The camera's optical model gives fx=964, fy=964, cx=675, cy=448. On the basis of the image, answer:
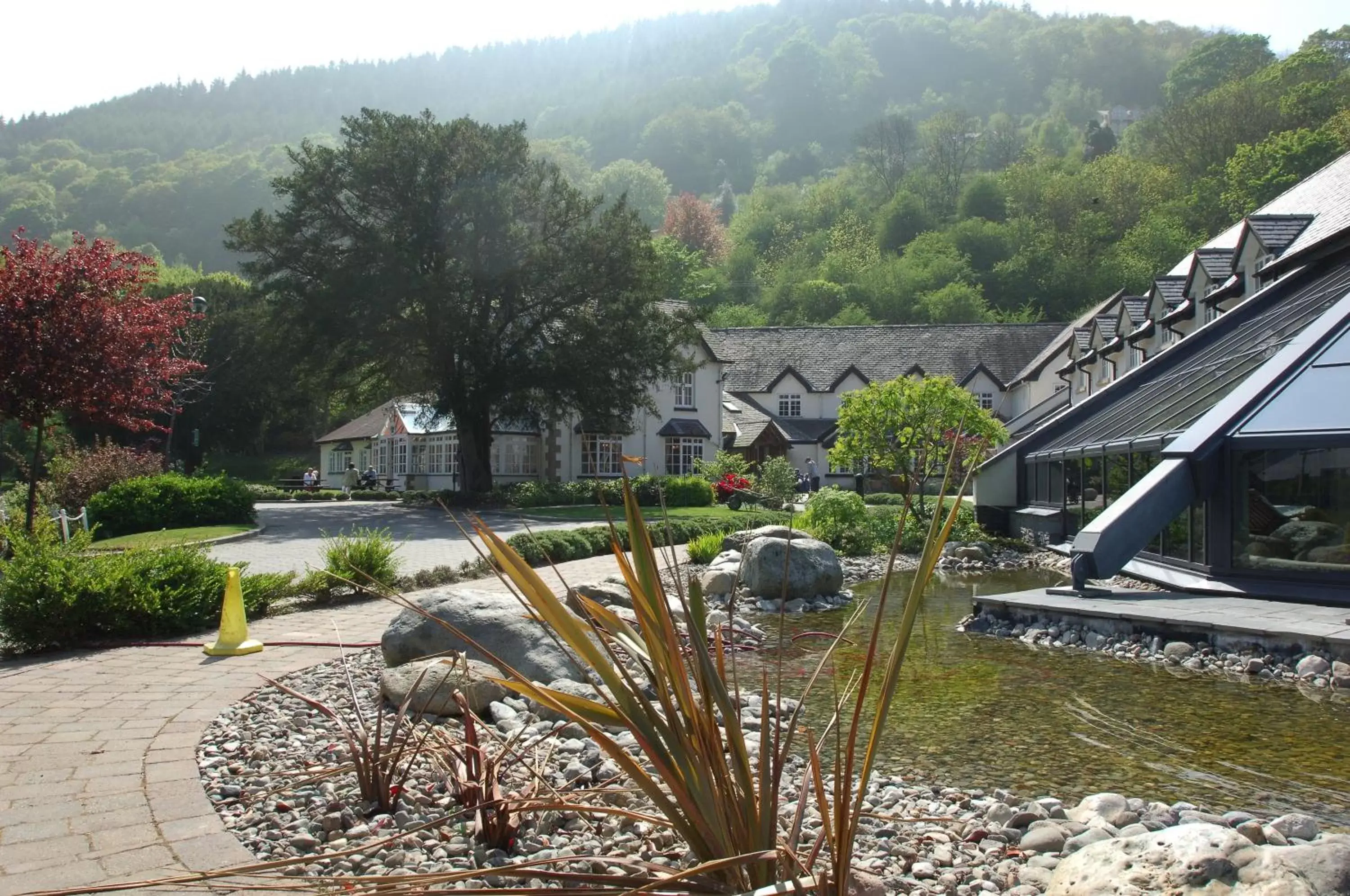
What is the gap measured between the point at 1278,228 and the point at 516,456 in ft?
93.6

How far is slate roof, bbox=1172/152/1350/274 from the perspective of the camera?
17.1m

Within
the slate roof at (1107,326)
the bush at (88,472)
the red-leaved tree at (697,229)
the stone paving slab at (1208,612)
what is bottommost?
the stone paving slab at (1208,612)

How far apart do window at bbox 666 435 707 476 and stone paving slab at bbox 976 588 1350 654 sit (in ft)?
99.4

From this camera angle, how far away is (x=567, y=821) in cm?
419

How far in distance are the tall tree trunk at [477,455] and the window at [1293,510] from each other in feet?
79.6

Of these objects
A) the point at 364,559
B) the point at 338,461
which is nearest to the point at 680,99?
the point at 338,461

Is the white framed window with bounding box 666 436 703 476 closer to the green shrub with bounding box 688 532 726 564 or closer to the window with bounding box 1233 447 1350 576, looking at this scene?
the green shrub with bounding box 688 532 726 564

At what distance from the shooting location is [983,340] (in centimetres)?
5038

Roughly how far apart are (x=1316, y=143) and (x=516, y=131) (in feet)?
130

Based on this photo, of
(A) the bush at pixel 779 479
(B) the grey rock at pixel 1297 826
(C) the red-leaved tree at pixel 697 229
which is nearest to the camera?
(B) the grey rock at pixel 1297 826

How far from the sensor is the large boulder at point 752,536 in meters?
14.0

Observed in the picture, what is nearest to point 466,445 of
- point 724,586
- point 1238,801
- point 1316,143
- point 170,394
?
point 170,394

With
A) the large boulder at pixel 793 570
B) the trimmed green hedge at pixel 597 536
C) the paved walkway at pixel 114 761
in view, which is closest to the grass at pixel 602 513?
the trimmed green hedge at pixel 597 536

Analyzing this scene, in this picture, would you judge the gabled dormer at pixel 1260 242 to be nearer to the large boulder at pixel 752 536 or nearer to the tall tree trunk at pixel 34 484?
the large boulder at pixel 752 536
